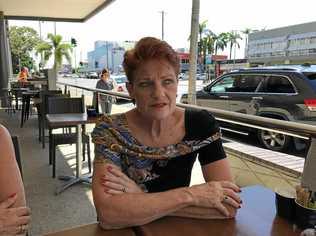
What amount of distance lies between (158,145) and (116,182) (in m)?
0.24

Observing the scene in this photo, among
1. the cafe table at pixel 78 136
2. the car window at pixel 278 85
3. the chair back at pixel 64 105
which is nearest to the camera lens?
the cafe table at pixel 78 136

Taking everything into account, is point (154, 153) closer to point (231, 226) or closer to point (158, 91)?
point (158, 91)

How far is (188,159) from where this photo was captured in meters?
1.33

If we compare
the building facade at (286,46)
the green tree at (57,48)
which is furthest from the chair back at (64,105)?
the building facade at (286,46)

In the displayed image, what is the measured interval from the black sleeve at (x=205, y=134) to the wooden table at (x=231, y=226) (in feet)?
0.83

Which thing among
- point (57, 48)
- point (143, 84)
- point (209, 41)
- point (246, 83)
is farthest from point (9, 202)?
point (209, 41)

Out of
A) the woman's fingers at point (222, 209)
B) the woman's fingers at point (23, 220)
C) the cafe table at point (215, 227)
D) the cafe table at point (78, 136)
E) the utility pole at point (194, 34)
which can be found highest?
the utility pole at point (194, 34)

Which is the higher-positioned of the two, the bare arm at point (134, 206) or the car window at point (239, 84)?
the car window at point (239, 84)

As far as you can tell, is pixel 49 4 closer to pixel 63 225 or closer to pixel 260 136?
pixel 260 136

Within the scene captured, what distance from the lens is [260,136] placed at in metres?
4.38

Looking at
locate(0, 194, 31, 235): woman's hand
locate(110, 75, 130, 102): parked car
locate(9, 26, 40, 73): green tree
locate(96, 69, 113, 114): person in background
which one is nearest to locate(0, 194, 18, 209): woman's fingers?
locate(0, 194, 31, 235): woman's hand

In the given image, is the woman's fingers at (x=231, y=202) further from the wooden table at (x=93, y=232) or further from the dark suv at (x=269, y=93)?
the dark suv at (x=269, y=93)

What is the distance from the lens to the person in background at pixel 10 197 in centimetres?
116

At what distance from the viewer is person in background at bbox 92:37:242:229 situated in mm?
1145
